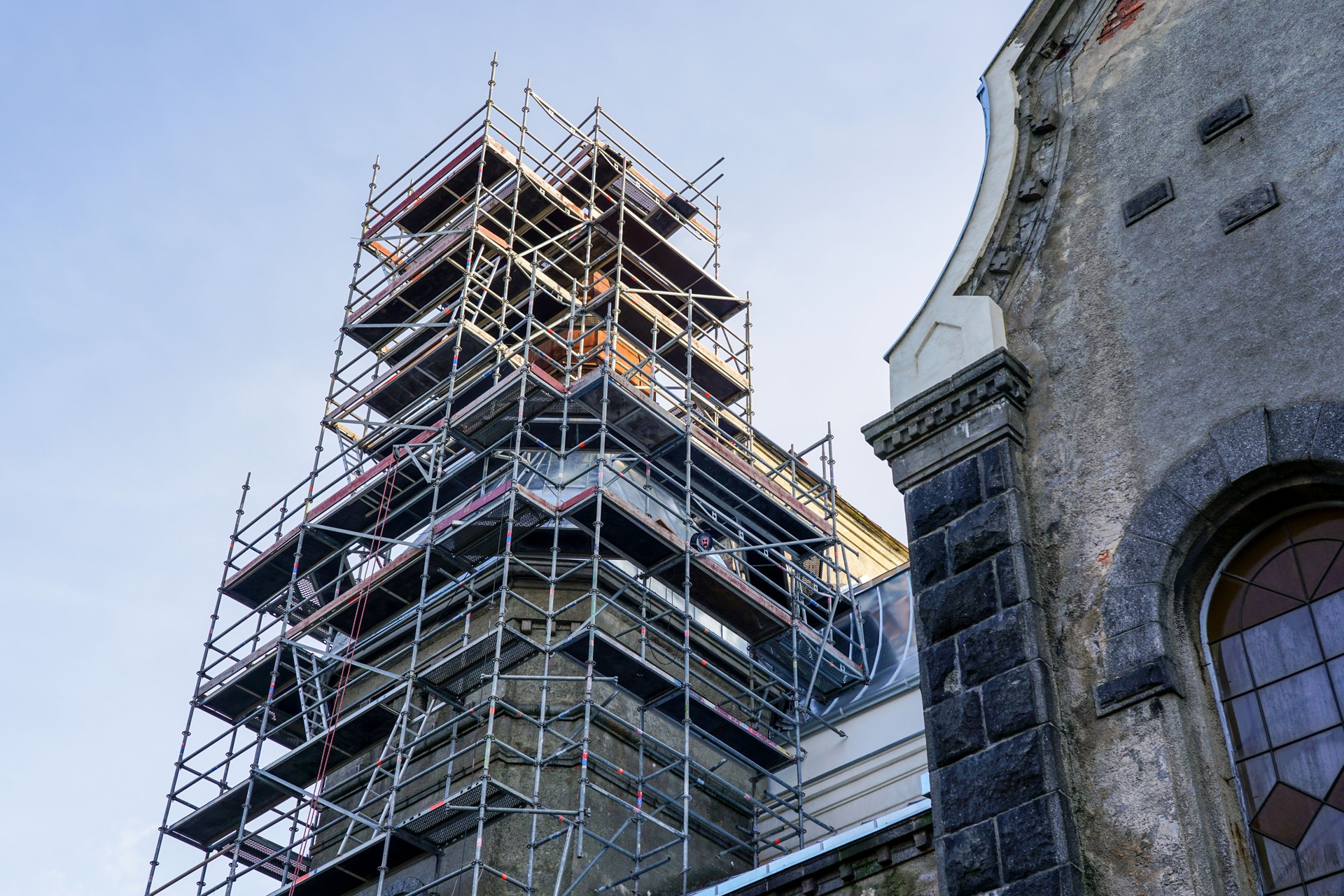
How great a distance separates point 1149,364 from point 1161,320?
1.07 feet

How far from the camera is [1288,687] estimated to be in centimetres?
802

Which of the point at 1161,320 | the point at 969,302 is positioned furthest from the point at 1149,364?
the point at 969,302

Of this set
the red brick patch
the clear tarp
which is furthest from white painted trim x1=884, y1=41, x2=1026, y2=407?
the clear tarp

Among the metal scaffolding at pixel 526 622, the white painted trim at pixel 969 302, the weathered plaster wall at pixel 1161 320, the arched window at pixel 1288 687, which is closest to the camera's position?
the arched window at pixel 1288 687

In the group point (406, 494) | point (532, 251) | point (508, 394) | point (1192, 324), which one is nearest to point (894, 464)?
point (1192, 324)

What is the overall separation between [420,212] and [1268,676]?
21.1 m

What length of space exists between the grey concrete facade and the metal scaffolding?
7.47m

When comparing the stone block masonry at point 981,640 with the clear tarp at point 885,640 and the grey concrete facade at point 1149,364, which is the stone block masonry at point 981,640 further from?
the clear tarp at point 885,640

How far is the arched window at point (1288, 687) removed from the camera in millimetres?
7562

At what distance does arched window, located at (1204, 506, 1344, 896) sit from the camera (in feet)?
24.8

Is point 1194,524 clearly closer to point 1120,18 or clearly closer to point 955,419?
point 955,419

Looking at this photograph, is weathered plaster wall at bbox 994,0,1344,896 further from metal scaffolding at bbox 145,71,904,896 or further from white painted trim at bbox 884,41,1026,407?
metal scaffolding at bbox 145,71,904,896

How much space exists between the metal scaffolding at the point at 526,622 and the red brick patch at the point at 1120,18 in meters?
8.22

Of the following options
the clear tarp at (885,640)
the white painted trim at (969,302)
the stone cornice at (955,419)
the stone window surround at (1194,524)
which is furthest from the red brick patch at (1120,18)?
the clear tarp at (885,640)
